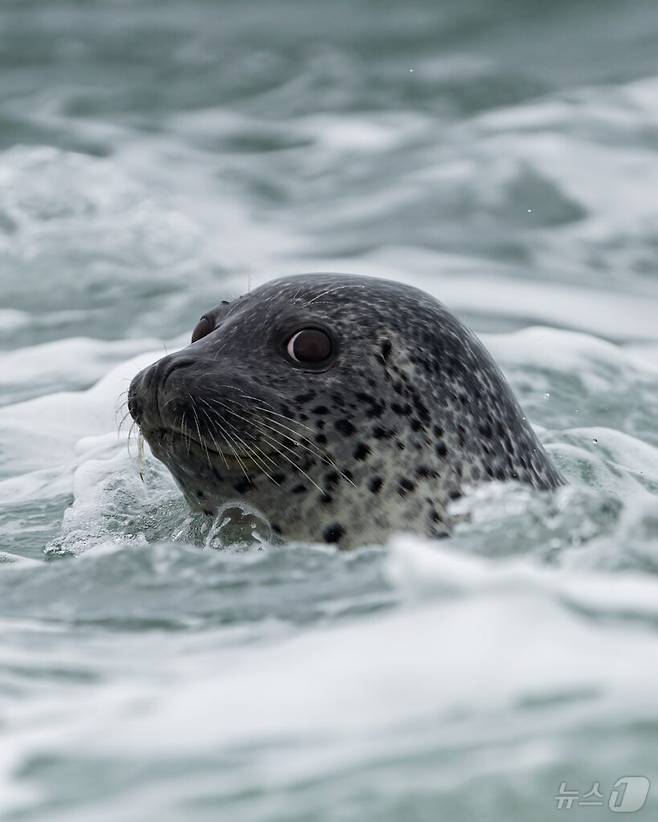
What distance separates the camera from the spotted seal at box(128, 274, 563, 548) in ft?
14.9

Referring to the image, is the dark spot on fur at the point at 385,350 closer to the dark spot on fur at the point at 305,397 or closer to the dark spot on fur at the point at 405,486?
the dark spot on fur at the point at 305,397

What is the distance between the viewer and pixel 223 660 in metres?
3.58

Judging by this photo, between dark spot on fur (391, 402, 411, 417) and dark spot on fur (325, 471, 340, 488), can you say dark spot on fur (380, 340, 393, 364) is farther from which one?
dark spot on fur (325, 471, 340, 488)

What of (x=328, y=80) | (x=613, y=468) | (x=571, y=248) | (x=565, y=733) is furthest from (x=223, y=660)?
(x=328, y=80)

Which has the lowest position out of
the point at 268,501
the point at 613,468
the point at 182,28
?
the point at 613,468

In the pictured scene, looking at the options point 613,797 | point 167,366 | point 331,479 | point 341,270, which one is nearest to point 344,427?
point 331,479

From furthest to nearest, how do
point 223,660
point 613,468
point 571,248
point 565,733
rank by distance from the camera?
point 571,248 → point 613,468 → point 223,660 → point 565,733

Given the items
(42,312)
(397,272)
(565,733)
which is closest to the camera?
(565,733)

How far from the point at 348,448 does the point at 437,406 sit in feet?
1.15

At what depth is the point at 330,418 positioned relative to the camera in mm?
4625

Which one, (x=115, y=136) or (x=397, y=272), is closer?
(x=397, y=272)

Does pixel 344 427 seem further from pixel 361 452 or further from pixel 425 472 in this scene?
pixel 425 472

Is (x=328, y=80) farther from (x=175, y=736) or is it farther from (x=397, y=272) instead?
(x=175, y=736)

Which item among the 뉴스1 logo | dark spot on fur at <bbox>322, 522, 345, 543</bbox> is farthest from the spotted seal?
the 뉴스1 logo
